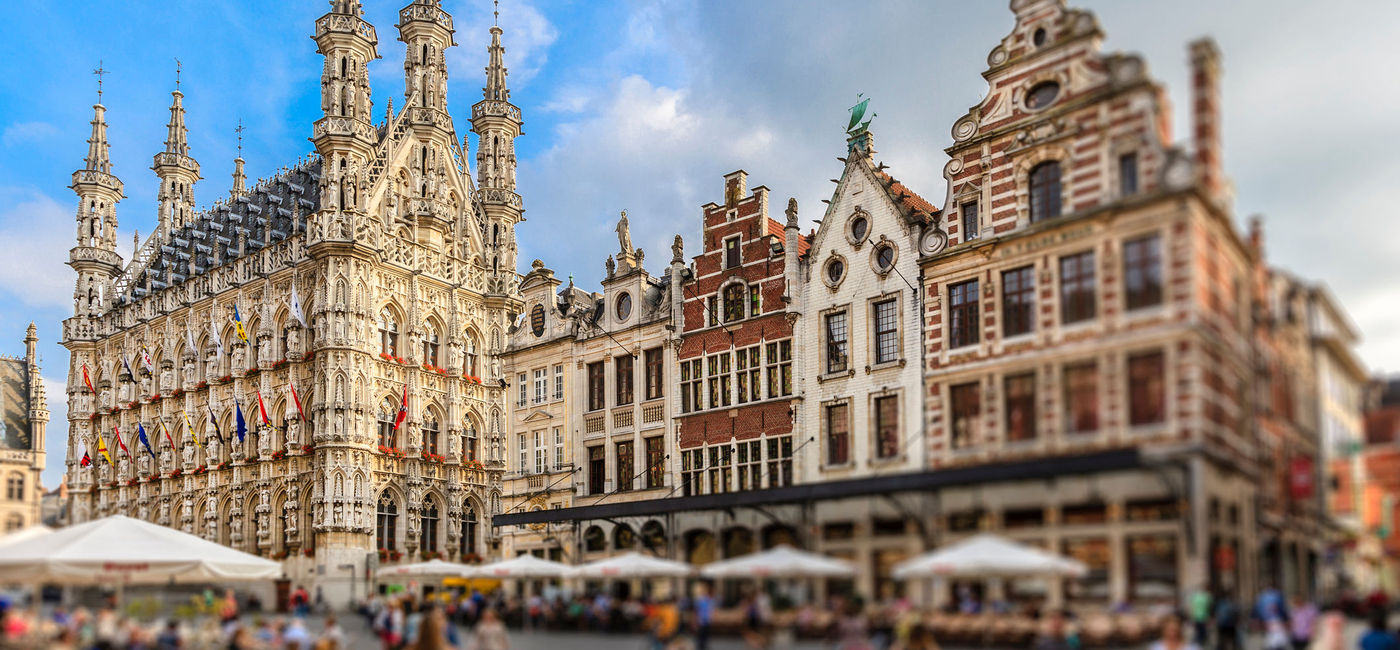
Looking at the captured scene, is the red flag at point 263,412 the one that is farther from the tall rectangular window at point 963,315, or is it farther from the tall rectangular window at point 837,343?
the tall rectangular window at point 963,315

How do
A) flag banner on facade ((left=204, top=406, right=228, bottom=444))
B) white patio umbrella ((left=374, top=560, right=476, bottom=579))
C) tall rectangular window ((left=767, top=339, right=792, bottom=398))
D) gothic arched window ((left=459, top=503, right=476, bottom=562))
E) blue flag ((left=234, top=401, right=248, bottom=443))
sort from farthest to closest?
flag banner on facade ((left=204, top=406, right=228, bottom=444)), gothic arched window ((left=459, top=503, right=476, bottom=562)), blue flag ((left=234, top=401, right=248, bottom=443)), white patio umbrella ((left=374, top=560, right=476, bottom=579)), tall rectangular window ((left=767, top=339, right=792, bottom=398))

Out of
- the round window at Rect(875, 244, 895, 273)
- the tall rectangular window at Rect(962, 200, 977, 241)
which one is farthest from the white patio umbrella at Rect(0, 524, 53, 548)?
the tall rectangular window at Rect(962, 200, 977, 241)

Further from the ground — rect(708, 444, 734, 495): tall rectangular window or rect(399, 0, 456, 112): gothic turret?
rect(399, 0, 456, 112): gothic turret

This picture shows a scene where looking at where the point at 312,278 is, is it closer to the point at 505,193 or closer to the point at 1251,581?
the point at 505,193

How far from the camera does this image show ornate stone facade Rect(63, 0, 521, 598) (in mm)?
57062

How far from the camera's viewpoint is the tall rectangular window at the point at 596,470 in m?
44.1

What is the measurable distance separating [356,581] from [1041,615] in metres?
37.2

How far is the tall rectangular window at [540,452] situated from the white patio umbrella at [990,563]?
2308cm

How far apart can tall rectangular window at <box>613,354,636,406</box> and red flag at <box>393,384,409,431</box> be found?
17821 millimetres

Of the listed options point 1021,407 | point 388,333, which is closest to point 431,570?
point 388,333

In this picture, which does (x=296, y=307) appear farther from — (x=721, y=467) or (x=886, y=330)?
(x=886, y=330)

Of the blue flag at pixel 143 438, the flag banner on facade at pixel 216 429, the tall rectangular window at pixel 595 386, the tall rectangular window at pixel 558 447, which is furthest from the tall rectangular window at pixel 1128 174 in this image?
the blue flag at pixel 143 438

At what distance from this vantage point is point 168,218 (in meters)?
80.2

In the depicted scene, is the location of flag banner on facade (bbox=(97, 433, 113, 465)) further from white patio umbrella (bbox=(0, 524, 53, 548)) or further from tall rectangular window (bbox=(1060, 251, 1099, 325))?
tall rectangular window (bbox=(1060, 251, 1099, 325))
